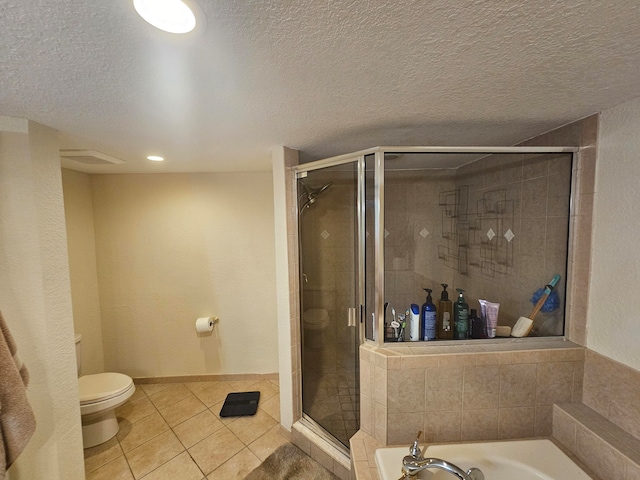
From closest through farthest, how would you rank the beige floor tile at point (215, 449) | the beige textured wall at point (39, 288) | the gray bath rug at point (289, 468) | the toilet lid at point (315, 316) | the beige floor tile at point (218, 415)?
the beige textured wall at point (39, 288)
the gray bath rug at point (289, 468)
the beige floor tile at point (215, 449)
the toilet lid at point (315, 316)
the beige floor tile at point (218, 415)

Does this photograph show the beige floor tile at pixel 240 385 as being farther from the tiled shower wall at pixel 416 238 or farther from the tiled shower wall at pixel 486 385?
the tiled shower wall at pixel 416 238

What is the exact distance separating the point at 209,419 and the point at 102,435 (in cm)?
72

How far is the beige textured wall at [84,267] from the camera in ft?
6.70

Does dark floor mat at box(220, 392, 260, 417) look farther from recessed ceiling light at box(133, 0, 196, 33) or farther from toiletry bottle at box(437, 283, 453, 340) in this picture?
recessed ceiling light at box(133, 0, 196, 33)

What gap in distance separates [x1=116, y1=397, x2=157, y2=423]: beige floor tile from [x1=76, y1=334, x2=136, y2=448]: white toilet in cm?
14

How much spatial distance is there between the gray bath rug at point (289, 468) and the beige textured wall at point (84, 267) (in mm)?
1814

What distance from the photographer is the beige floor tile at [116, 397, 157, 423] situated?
2.01 m

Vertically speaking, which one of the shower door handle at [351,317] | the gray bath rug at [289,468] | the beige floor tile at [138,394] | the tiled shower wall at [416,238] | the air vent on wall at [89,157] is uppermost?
the air vent on wall at [89,157]

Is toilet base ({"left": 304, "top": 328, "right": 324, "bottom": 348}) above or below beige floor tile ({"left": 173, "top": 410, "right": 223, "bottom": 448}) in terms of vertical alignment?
above

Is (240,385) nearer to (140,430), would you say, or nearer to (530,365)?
(140,430)

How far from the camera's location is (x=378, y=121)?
48.1 inches

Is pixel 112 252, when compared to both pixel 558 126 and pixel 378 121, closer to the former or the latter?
pixel 378 121

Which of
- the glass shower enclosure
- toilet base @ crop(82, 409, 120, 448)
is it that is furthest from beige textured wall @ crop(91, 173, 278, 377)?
the glass shower enclosure

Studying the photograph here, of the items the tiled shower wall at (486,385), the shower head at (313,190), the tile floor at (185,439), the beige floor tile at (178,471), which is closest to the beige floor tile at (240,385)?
the tile floor at (185,439)
